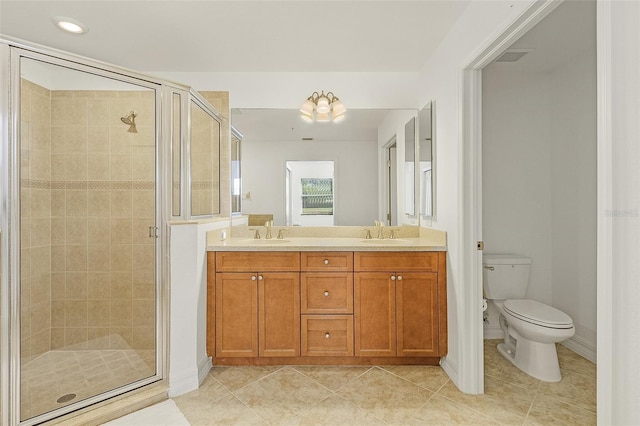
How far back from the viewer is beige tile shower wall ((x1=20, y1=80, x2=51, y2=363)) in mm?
1527

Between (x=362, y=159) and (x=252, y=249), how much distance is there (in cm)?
131

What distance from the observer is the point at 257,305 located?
2.12 m

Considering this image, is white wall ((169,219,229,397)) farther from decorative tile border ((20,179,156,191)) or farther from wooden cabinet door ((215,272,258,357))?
decorative tile border ((20,179,156,191))

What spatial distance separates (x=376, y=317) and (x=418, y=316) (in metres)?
0.30

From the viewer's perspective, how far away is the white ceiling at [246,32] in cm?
179

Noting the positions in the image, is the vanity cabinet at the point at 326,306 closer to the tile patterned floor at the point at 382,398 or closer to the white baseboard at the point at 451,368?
the tile patterned floor at the point at 382,398

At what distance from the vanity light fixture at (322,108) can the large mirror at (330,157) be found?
57mm

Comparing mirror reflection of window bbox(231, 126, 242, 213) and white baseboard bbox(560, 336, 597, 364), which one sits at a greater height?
mirror reflection of window bbox(231, 126, 242, 213)

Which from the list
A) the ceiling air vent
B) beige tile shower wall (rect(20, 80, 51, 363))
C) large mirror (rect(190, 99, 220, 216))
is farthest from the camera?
the ceiling air vent

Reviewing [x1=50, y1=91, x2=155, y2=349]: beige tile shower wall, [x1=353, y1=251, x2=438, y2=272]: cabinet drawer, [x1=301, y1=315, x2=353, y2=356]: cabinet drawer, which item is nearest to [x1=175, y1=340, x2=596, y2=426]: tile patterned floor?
[x1=301, y1=315, x2=353, y2=356]: cabinet drawer

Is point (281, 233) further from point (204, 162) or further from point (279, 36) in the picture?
point (279, 36)

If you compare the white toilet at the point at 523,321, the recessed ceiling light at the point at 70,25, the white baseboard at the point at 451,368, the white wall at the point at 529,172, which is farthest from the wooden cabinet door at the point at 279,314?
the recessed ceiling light at the point at 70,25

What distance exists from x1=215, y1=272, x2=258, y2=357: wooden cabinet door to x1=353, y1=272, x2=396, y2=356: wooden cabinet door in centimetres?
74
